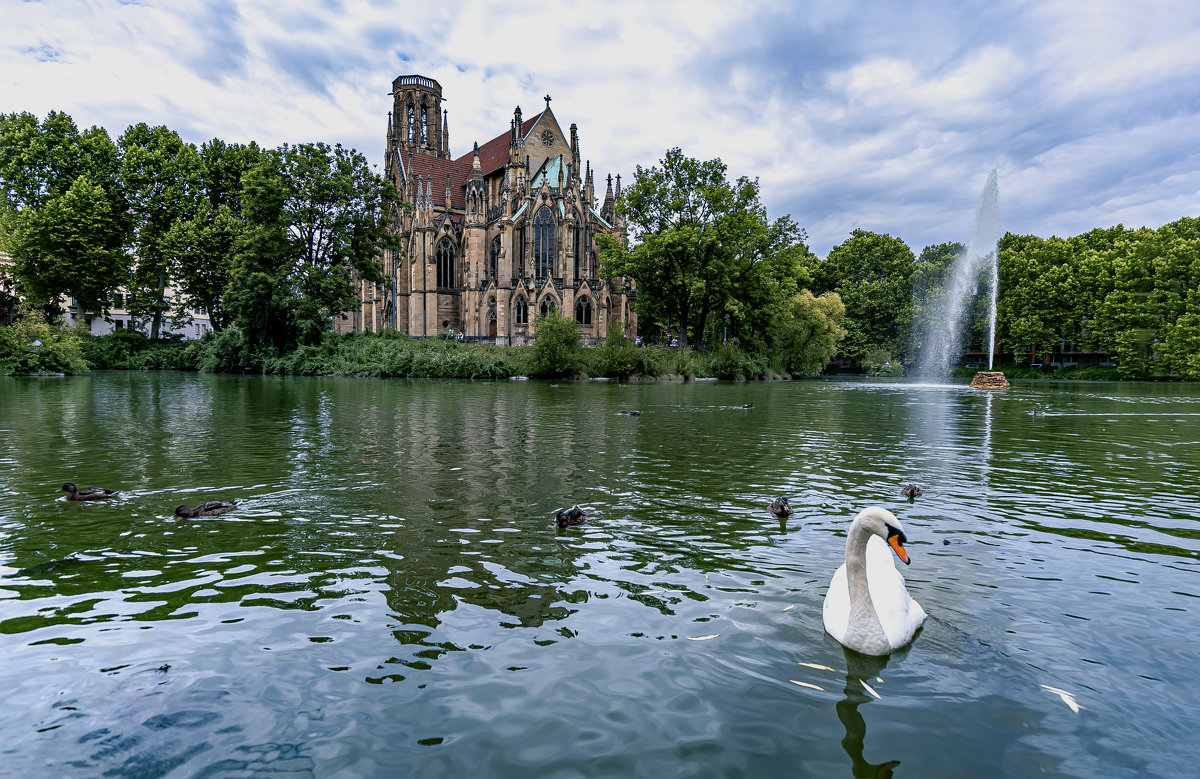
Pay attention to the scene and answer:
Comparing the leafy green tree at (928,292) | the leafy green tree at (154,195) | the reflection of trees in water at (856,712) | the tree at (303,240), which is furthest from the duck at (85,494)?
the leafy green tree at (928,292)

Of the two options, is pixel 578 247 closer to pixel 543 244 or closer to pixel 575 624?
pixel 543 244

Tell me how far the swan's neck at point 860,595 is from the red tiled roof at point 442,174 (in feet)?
260

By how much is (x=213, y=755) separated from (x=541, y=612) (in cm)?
250

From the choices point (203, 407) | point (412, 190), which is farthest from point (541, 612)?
point (412, 190)

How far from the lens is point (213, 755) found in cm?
362

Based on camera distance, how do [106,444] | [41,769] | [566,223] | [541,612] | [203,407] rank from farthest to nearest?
[566,223] → [203,407] → [106,444] → [541,612] → [41,769]

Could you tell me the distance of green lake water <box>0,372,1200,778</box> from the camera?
148 inches

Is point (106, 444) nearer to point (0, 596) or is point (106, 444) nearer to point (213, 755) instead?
point (0, 596)

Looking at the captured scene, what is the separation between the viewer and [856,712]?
4117 mm

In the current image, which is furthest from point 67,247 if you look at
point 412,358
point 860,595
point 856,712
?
point 856,712

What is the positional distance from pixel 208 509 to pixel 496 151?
81425 millimetres

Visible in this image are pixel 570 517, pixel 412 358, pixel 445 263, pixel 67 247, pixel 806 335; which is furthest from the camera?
pixel 445 263

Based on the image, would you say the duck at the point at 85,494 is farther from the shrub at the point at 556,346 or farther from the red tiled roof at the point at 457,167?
the red tiled roof at the point at 457,167

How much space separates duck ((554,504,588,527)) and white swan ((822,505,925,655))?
3.62 metres
